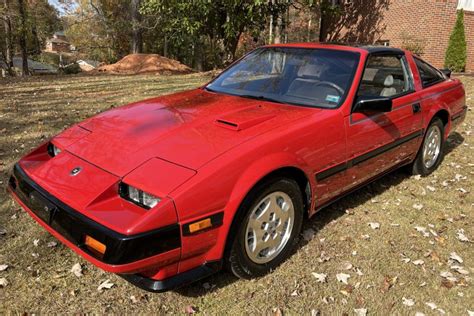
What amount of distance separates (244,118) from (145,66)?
1574 centimetres

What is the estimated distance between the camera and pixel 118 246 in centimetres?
211

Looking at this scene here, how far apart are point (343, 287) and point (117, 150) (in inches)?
71.9

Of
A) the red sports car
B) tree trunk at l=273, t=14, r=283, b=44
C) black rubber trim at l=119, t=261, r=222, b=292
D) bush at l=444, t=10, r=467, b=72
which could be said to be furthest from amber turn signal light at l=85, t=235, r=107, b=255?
bush at l=444, t=10, r=467, b=72

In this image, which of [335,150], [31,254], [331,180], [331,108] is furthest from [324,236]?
[31,254]

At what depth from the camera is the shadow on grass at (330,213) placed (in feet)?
9.15

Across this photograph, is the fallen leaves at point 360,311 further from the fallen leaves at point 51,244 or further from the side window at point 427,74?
the side window at point 427,74

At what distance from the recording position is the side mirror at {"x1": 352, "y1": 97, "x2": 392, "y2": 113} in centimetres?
326

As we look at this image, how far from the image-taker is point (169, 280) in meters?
2.31

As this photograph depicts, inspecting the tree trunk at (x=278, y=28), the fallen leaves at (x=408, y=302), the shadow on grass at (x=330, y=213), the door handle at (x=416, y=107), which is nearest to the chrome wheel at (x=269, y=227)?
the shadow on grass at (x=330, y=213)

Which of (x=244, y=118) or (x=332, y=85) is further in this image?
(x=332, y=85)

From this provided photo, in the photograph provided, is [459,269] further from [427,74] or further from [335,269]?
[427,74]

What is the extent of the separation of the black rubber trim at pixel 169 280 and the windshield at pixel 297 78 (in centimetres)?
163

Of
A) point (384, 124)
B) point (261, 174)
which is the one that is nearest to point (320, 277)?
point (261, 174)

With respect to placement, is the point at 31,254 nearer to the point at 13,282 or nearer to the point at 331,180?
the point at 13,282
